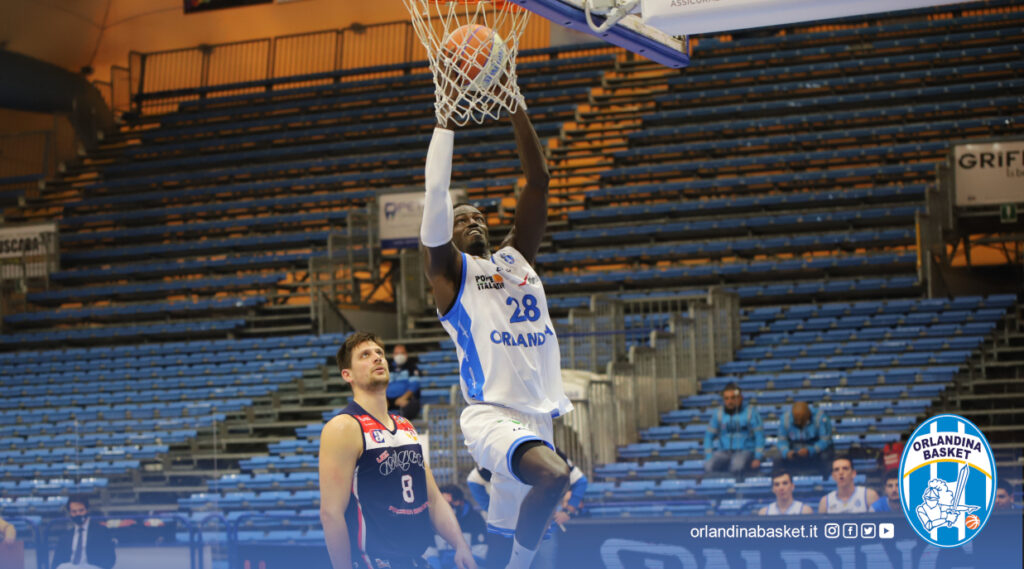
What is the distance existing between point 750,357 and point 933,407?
2.52m

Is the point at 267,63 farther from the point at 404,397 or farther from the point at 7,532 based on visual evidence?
the point at 7,532

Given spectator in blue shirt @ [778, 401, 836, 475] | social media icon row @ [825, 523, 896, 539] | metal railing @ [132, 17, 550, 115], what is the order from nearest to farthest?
social media icon row @ [825, 523, 896, 539], spectator in blue shirt @ [778, 401, 836, 475], metal railing @ [132, 17, 550, 115]

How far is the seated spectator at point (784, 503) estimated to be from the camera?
7.96 metres

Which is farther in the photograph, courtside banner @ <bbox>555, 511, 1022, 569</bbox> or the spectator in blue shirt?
the spectator in blue shirt

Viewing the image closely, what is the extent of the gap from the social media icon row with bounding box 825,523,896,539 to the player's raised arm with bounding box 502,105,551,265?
331 centimetres

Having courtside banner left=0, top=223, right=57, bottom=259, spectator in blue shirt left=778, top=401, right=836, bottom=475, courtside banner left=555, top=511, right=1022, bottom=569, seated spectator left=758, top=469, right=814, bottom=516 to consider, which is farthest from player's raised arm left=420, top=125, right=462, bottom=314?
courtside banner left=0, top=223, right=57, bottom=259

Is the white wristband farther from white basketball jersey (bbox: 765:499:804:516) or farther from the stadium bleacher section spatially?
the stadium bleacher section

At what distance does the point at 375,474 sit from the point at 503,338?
824 mm

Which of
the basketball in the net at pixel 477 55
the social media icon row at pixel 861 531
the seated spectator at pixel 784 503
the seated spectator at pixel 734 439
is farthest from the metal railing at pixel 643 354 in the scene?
the basketball in the net at pixel 477 55

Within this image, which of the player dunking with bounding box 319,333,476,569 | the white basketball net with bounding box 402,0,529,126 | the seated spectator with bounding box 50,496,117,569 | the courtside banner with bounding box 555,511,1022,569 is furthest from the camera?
the seated spectator with bounding box 50,496,117,569

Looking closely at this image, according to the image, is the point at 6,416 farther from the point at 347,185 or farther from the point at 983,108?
the point at 983,108

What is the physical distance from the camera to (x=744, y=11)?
491 cm

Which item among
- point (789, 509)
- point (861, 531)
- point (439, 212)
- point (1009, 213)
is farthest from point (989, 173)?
point (439, 212)

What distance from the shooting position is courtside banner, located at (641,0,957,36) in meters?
4.75
